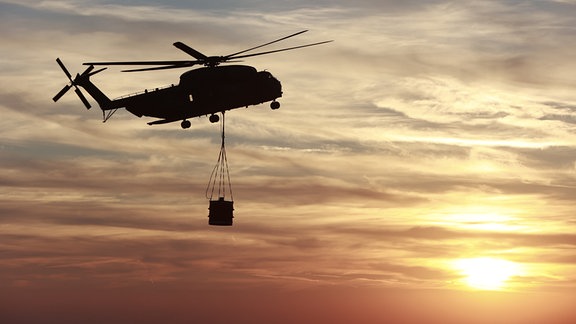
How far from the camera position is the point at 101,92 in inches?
2445

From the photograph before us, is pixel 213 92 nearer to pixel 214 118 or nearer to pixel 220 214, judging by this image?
pixel 214 118

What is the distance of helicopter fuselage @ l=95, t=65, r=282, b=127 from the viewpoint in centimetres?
5259

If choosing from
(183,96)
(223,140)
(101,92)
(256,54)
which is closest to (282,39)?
(256,54)

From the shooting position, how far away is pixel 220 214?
47.6m

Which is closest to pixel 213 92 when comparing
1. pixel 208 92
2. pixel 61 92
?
pixel 208 92

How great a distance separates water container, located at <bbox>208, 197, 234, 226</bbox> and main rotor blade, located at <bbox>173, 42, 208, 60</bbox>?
389 inches

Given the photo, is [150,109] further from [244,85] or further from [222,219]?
[222,219]

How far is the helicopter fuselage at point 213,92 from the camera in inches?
2071

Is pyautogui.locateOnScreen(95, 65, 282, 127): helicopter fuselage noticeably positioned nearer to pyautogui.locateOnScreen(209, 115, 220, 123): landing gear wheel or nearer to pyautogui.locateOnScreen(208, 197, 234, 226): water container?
pyautogui.locateOnScreen(209, 115, 220, 123): landing gear wheel

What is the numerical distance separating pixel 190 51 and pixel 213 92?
117 inches

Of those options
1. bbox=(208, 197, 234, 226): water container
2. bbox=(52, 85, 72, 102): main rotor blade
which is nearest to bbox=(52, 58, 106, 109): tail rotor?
bbox=(52, 85, 72, 102): main rotor blade

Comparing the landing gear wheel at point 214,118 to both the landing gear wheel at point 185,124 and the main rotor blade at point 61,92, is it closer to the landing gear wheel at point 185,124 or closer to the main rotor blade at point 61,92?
the landing gear wheel at point 185,124

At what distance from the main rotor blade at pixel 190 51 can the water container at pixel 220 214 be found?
9.89 meters

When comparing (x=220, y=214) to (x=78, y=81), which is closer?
(x=220, y=214)
